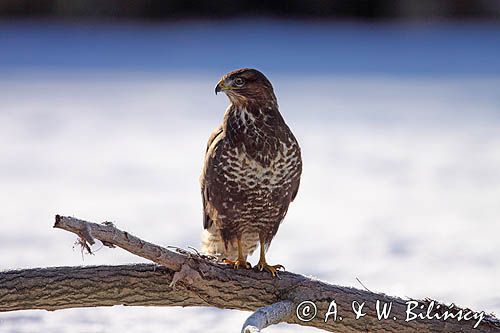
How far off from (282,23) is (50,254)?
1143 centimetres

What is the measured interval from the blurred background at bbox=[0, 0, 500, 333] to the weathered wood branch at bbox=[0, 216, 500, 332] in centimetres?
91

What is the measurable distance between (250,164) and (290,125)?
575 centimetres

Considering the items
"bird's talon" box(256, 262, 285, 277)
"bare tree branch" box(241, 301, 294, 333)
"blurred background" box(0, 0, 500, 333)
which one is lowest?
"bare tree branch" box(241, 301, 294, 333)

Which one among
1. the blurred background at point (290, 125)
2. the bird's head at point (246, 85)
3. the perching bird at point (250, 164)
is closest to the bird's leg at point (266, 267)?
the perching bird at point (250, 164)

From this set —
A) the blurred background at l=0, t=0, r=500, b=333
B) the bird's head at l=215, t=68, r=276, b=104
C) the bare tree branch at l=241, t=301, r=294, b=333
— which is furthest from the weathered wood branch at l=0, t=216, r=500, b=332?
the blurred background at l=0, t=0, r=500, b=333

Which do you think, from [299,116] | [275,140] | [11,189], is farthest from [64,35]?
[275,140]

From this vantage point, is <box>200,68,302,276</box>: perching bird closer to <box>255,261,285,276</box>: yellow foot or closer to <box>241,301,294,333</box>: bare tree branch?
<box>255,261,285,276</box>: yellow foot

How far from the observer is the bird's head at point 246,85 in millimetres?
4457

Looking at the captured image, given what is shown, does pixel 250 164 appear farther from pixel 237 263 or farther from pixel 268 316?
pixel 268 316

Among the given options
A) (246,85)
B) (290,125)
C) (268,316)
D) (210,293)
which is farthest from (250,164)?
(290,125)

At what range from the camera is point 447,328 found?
4234 mm

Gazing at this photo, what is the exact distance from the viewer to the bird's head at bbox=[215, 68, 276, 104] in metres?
4.46

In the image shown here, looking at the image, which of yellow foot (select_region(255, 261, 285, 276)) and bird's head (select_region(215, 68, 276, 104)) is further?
bird's head (select_region(215, 68, 276, 104))

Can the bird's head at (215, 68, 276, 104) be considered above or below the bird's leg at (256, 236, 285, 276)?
above
